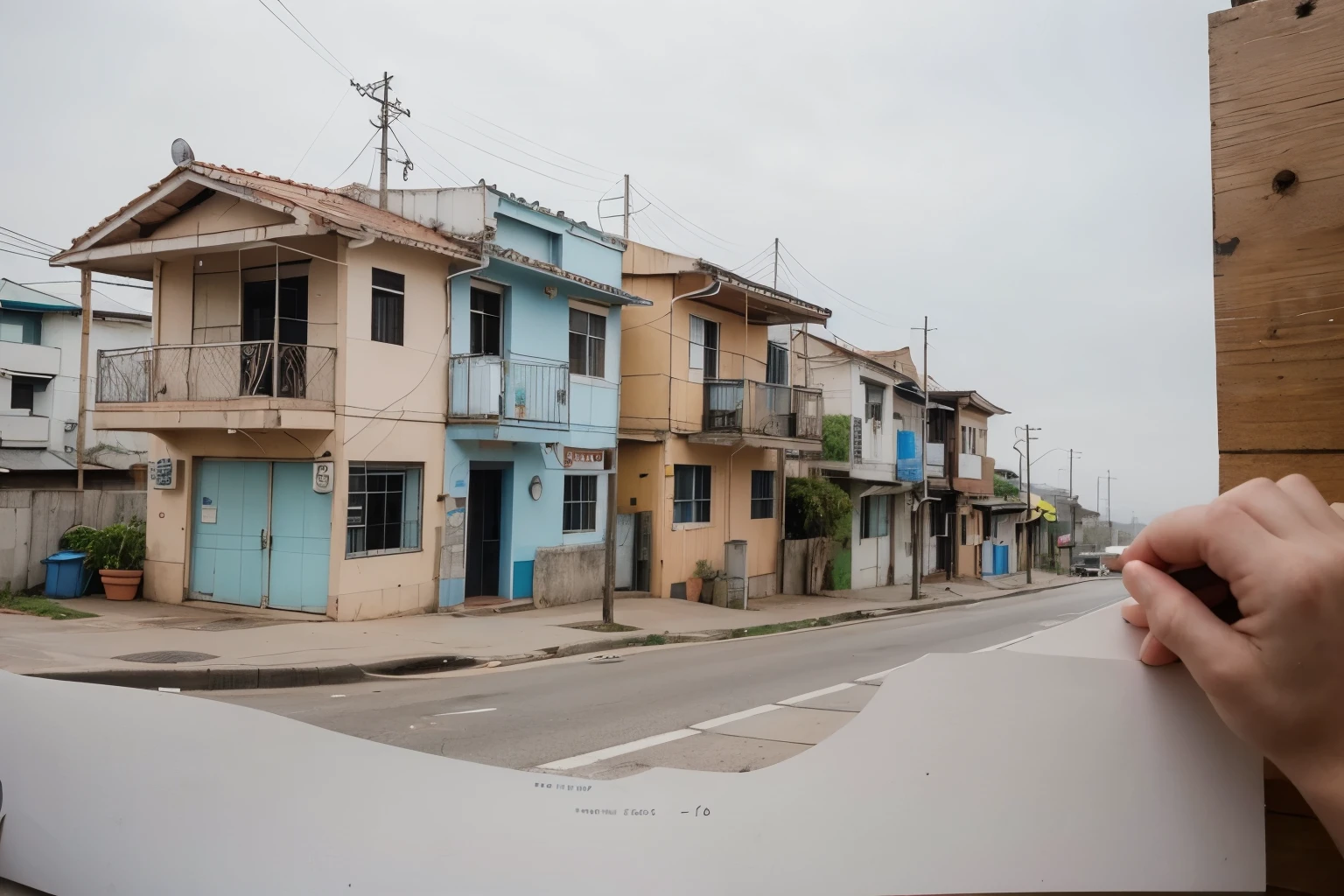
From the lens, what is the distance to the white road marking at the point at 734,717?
121 cm

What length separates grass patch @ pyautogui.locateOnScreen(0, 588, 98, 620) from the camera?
178 centimetres

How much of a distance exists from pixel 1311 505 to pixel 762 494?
729 inches

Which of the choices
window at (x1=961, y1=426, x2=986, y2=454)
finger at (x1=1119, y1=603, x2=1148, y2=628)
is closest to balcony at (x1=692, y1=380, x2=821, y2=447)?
window at (x1=961, y1=426, x2=986, y2=454)

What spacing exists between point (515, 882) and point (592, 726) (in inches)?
15.6

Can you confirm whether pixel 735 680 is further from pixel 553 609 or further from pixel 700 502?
pixel 700 502

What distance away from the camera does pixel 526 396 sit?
13.4 m

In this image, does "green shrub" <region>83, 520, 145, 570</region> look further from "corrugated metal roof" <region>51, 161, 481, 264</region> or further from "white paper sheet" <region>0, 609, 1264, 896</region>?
"white paper sheet" <region>0, 609, 1264, 896</region>

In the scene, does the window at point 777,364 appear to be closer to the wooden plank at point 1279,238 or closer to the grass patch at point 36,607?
the grass patch at point 36,607

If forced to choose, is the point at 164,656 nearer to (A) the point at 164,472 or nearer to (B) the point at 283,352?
(A) the point at 164,472

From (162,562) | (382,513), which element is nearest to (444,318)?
(382,513)

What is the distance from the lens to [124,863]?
134 cm

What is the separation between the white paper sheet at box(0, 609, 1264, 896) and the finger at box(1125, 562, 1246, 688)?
0.23 feet

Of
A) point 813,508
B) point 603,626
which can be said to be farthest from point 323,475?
point 813,508

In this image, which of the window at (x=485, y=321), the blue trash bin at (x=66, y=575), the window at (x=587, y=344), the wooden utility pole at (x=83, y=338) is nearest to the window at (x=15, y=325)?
the wooden utility pole at (x=83, y=338)
